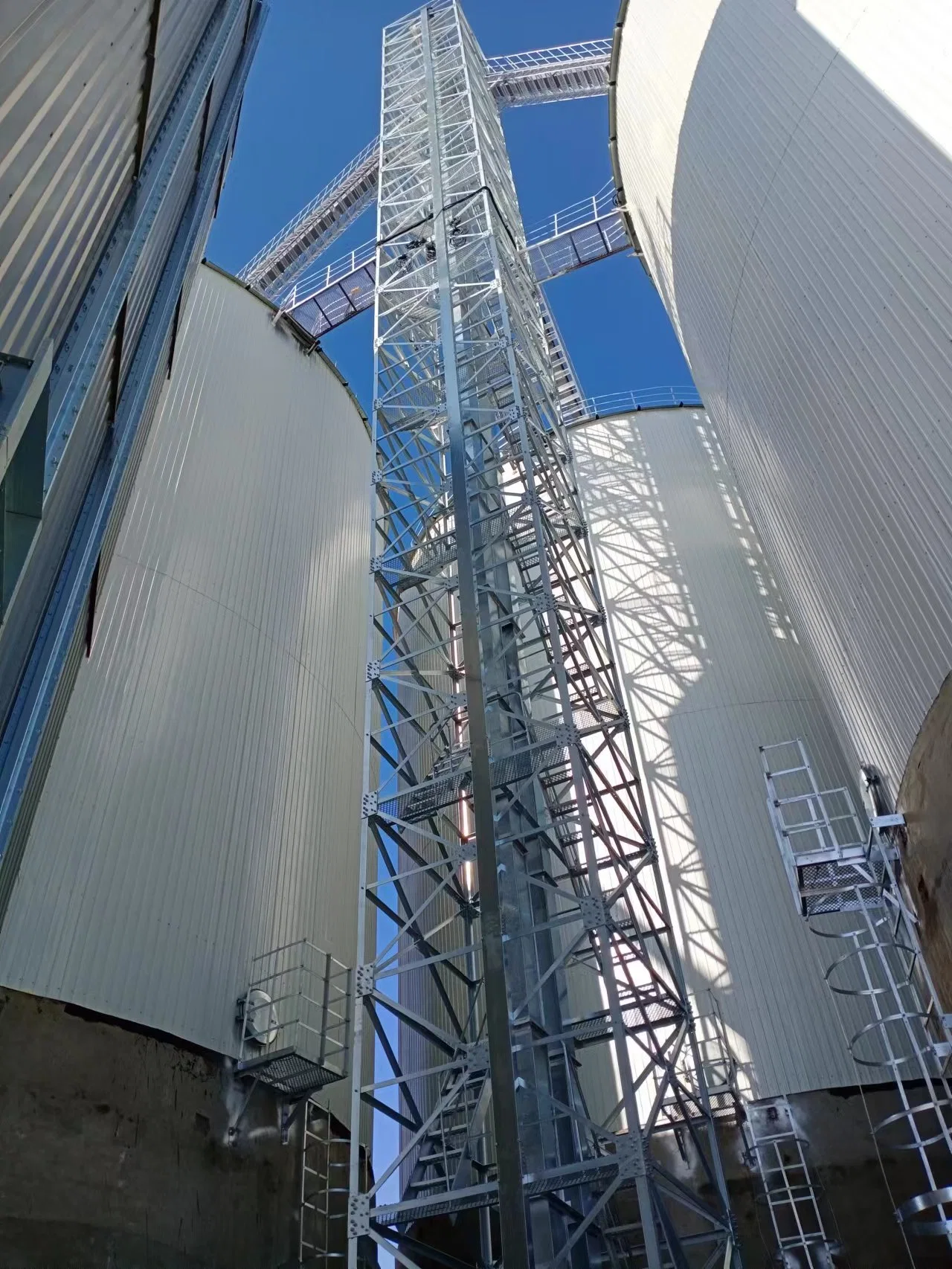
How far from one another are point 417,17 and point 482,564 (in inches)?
896

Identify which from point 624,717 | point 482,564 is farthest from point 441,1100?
point 482,564

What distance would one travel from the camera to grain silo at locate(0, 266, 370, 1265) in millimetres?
12250

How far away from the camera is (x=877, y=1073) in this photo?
54.7 feet

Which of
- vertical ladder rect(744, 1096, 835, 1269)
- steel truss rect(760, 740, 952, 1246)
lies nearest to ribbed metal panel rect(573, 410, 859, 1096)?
vertical ladder rect(744, 1096, 835, 1269)

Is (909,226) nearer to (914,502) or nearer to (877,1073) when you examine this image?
(914,502)

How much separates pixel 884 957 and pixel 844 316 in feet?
24.2

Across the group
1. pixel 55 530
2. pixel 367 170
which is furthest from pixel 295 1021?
pixel 367 170

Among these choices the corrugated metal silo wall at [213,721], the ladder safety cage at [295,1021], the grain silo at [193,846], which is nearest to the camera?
the grain silo at [193,846]

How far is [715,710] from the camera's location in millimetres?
21719

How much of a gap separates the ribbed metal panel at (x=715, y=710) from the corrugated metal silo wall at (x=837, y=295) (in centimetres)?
517

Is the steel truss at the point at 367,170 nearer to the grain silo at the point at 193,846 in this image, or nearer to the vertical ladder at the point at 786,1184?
the grain silo at the point at 193,846

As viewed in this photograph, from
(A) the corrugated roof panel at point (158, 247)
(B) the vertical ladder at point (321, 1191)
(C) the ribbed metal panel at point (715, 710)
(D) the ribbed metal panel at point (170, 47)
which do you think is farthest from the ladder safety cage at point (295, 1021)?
(D) the ribbed metal panel at point (170, 47)

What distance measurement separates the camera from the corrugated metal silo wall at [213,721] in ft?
45.0

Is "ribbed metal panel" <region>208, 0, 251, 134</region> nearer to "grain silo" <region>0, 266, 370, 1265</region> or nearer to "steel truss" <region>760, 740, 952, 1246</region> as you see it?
"grain silo" <region>0, 266, 370, 1265</region>
